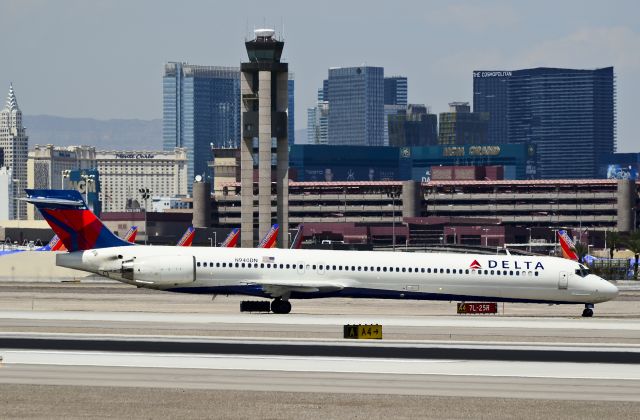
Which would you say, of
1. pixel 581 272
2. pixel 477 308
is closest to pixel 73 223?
pixel 477 308

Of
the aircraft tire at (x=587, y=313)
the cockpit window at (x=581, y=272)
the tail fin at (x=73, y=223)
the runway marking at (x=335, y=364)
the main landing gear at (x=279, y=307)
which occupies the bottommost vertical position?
the aircraft tire at (x=587, y=313)

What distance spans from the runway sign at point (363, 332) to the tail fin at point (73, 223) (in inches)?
848

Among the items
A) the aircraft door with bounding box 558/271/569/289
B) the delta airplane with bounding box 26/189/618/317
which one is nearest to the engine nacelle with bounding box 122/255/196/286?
the delta airplane with bounding box 26/189/618/317

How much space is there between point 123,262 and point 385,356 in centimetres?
2652

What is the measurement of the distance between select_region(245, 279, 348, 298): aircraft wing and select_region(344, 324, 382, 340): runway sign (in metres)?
16.1

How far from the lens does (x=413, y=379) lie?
138 ft

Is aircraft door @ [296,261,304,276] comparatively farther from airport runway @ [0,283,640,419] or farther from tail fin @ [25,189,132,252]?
tail fin @ [25,189,132,252]

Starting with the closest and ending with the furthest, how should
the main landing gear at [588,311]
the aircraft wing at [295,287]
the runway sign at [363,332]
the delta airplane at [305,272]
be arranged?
the runway sign at [363,332] → the aircraft wing at [295,287] → the delta airplane at [305,272] → the main landing gear at [588,311]

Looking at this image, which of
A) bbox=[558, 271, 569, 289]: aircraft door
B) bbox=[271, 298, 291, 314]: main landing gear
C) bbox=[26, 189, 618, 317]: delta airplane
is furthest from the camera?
bbox=[558, 271, 569, 289]: aircraft door

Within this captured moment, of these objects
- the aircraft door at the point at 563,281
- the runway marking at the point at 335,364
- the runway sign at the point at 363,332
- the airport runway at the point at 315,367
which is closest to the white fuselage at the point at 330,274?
the aircraft door at the point at 563,281

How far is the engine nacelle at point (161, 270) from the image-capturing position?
7119 centimetres

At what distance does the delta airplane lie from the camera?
71.6 metres

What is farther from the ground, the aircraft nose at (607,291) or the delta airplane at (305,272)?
the delta airplane at (305,272)

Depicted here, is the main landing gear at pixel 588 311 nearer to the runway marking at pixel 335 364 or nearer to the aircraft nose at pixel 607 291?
the aircraft nose at pixel 607 291
